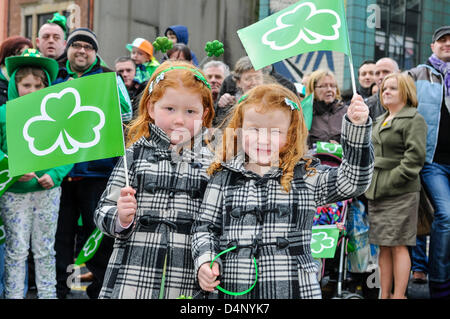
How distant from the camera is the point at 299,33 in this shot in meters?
2.94

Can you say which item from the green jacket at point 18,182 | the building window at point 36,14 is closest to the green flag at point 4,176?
the green jacket at point 18,182

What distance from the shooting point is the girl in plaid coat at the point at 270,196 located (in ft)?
8.18

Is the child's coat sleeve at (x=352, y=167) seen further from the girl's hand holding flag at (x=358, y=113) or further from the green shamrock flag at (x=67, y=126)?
the green shamrock flag at (x=67, y=126)

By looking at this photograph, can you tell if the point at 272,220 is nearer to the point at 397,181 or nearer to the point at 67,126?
the point at 67,126

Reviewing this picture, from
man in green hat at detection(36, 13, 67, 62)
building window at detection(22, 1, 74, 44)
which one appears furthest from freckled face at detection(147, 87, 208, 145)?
building window at detection(22, 1, 74, 44)

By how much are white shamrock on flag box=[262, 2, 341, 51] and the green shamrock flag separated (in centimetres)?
78

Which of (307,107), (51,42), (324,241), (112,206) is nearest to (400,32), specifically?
(307,107)

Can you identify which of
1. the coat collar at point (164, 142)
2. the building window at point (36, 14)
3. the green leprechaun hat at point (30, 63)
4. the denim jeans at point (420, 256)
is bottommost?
the denim jeans at point (420, 256)

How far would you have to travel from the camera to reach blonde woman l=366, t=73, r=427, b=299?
499cm

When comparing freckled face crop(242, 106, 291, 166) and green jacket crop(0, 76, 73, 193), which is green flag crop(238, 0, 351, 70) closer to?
freckled face crop(242, 106, 291, 166)

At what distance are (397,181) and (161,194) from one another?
2.77 m

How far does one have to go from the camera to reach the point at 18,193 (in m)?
4.37

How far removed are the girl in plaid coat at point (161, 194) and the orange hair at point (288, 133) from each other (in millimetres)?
140
